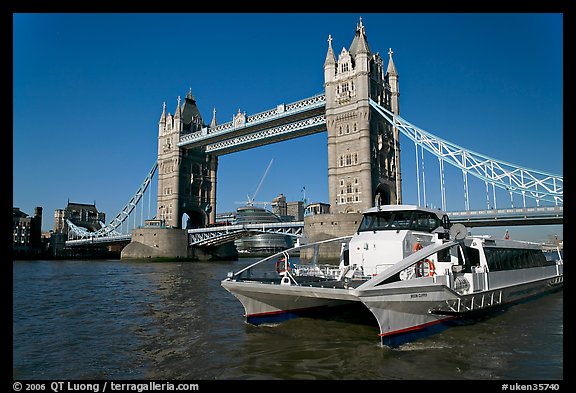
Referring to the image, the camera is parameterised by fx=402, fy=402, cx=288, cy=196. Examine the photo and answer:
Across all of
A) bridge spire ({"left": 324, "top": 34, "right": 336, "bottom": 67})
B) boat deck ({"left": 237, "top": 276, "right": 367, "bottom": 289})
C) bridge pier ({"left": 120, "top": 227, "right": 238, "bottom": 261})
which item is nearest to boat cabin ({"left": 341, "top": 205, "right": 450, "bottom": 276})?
boat deck ({"left": 237, "top": 276, "right": 367, "bottom": 289})

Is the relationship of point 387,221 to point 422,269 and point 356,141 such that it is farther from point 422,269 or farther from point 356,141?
point 356,141

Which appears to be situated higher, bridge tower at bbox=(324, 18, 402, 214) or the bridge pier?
bridge tower at bbox=(324, 18, 402, 214)

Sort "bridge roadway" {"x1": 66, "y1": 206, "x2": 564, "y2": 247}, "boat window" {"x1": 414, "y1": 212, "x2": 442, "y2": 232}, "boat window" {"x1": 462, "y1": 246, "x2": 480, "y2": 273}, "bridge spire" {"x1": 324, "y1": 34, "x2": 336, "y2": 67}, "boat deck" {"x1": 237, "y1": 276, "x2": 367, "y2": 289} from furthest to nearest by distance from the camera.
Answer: "bridge spire" {"x1": 324, "y1": 34, "x2": 336, "y2": 67}, "bridge roadway" {"x1": 66, "y1": 206, "x2": 564, "y2": 247}, "boat window" {"x1": 414, "y1": 212, "x2": 442, "y2": 232}, "boat window" {"x1": 462, "y1": 246, "x2": 480, "y2": 273}, "boat deck" {"x1": 237, "y1": 276, "x2": 367, "y2": 289}

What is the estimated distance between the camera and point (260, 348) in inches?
425

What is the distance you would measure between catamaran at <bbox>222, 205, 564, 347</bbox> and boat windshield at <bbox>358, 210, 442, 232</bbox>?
0.04 meters

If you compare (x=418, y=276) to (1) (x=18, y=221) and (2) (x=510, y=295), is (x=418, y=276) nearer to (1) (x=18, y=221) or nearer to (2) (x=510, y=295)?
(2) (x=510, y=295)

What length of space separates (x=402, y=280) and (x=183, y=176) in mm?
79497

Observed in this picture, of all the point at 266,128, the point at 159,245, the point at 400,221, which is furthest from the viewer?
the point at 159,245

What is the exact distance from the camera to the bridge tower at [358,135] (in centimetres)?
5644

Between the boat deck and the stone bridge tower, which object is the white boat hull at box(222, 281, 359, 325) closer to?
the boat deck

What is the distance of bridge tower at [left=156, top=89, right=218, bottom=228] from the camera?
84.5 meters

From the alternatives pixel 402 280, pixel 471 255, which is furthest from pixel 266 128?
pixel 402 280

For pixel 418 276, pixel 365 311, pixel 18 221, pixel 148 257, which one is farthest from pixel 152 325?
pixel 18 221
